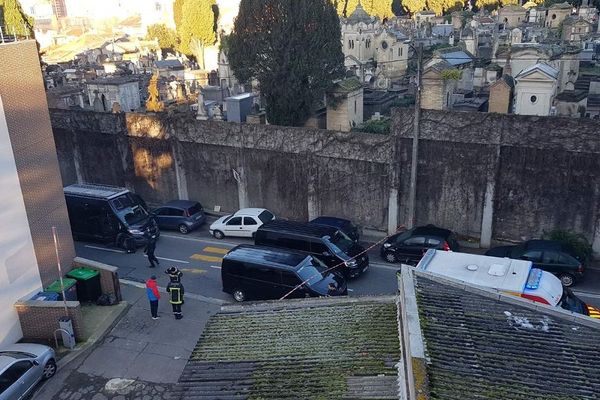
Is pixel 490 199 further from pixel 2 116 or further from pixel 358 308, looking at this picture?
pixel 2 116

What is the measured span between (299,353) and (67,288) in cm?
992

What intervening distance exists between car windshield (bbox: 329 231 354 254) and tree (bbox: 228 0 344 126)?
9.60 meters

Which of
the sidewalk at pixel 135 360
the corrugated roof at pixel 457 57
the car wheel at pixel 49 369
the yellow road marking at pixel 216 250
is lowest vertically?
the yellow road marking at pixel 216 250

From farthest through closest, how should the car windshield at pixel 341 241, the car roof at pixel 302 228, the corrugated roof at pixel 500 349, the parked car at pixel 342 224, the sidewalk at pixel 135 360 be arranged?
1. the parked car at pixel 342 224
2. the car roof at pixel 302 228
3. the car windshield at pixel 341 241
4. the sidewalk at pixel 135 360
5. the corrugated roof at pixel 500 349

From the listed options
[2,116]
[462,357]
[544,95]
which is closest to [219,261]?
[2,116]

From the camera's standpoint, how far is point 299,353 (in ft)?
27.8

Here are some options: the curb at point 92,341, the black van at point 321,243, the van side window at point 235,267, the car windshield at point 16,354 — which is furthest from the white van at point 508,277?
the car windshield at point 16,354

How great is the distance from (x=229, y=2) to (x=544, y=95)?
106419 mm

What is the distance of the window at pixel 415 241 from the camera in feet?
60.5

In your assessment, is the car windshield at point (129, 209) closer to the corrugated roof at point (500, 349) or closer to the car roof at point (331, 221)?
the car roof at point (331, 221)

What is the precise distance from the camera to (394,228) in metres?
21.0

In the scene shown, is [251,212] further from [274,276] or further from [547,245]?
[547,245]

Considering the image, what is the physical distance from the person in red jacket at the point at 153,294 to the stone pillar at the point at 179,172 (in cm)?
1004

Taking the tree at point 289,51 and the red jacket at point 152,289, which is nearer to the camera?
the red jacket at point 152,289
